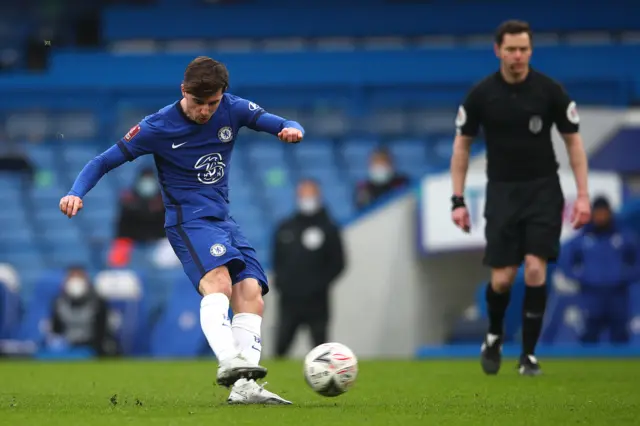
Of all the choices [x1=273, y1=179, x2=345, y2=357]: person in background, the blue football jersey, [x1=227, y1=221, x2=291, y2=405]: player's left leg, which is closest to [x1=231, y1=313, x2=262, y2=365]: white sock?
[x1=227, y1=221, x2=291, y2=405]: player's left leg

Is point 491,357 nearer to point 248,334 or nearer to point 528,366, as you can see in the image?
point 528,366

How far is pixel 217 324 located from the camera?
618cm

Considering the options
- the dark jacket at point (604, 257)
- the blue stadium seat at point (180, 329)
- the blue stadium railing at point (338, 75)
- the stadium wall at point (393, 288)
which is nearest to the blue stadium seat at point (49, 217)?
the blue stadium railing at point (338, 75)

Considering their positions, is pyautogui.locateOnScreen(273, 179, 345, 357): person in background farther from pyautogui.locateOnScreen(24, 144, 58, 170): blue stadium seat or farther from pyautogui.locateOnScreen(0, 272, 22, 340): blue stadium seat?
pyautogui.locateOnScreen(24, 144, 58, 170): blue stadium seat

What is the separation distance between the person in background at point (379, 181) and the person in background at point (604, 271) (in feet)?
10.5

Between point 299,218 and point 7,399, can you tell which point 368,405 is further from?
→ point 299,218

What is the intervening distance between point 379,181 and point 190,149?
1094 centimetres

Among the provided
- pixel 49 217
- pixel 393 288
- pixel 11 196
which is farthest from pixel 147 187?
pixel 11 196

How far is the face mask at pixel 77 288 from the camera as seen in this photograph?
15359 millimetres

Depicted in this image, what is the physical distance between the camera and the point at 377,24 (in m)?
23.5

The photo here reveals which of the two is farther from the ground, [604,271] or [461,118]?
[461,118]

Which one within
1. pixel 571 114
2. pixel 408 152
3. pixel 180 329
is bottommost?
pixel 180 329

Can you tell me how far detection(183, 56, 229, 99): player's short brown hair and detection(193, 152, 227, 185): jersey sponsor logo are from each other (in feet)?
1.32

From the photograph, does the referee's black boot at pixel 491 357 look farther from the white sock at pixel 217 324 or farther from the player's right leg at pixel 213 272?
the white sock at pixel 217 324
